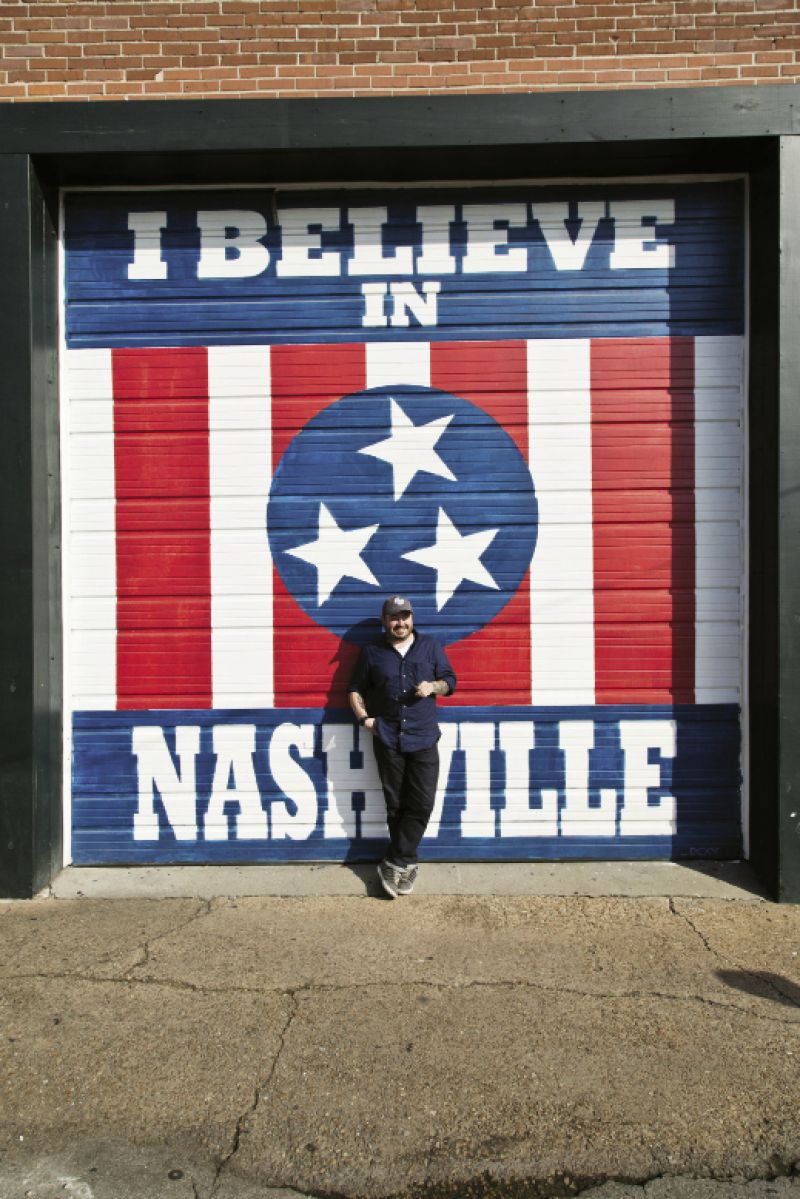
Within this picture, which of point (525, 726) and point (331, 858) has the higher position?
point (525, 726)

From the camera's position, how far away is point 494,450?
587 centimetres

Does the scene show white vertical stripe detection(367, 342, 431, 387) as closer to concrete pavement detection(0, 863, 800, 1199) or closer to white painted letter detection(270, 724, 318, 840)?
white painted letter detection(270, 724, 318, 840)

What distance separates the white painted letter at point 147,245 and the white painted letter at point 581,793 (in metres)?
4.19

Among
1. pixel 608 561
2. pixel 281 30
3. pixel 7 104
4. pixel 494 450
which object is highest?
pixel 281 30

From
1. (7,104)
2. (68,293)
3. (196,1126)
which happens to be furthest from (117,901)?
(7,104)

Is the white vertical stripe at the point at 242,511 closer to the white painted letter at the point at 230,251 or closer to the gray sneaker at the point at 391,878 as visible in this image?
the white painted letter at the point at 230,251

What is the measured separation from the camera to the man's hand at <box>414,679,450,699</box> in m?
5.39

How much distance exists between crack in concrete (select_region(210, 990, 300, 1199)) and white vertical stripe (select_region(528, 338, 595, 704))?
2692 mm

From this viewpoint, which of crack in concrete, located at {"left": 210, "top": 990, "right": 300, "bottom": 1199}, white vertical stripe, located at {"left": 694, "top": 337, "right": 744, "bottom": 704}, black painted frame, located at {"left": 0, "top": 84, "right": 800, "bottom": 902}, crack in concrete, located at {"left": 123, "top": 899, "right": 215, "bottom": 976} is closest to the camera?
crack in concrete, located at {"left": 210, "top": 990, "right": 300, "bottom": 1199}

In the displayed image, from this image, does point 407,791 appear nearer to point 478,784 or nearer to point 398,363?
point 478,784

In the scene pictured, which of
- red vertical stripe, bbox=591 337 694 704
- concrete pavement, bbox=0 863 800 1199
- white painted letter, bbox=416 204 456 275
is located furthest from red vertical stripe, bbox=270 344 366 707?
red vertical stripe, bbox=591 337 694 704

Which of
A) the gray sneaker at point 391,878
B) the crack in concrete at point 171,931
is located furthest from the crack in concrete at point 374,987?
the gray sneaker at point 391,878

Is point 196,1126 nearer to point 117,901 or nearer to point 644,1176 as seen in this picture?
point 644,1176

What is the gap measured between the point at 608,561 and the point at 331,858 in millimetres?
2783
